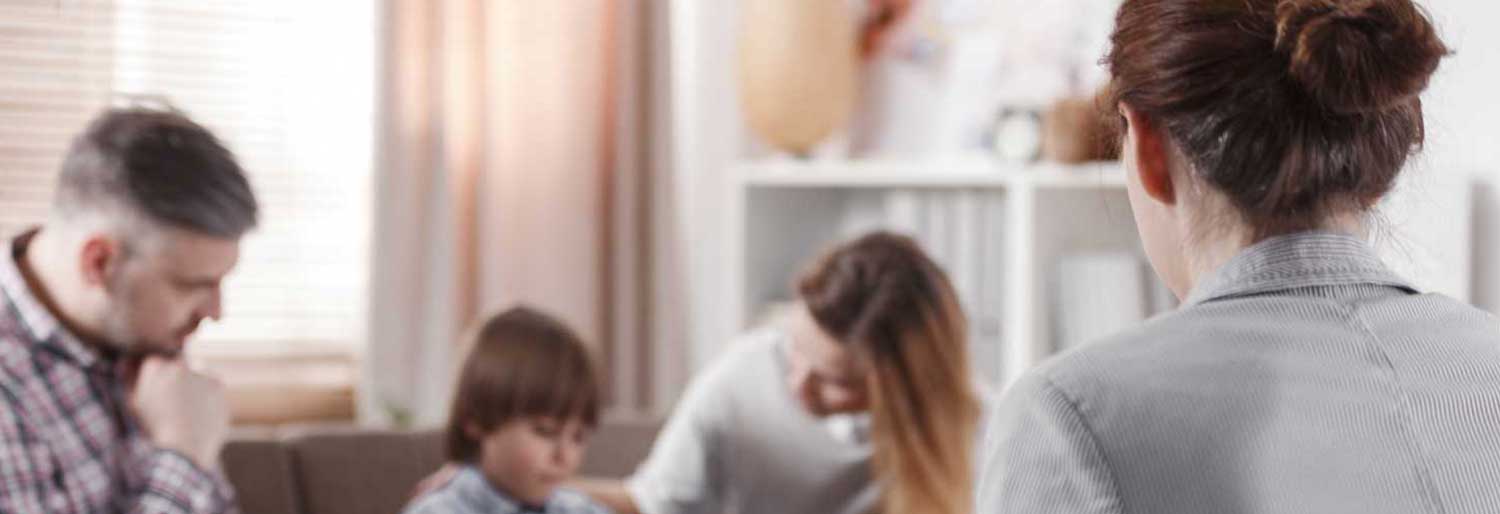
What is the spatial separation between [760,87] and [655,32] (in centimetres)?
28

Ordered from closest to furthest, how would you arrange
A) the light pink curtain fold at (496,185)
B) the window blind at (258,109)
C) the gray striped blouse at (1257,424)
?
the gray striped blouse at (1257,424)
the window blind at (258,109)
the light pink curtain fold at (496,185)

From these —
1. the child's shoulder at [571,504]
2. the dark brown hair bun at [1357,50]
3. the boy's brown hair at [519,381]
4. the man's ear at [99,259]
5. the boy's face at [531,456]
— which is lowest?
Answer: the child's shoulder at [571,504]

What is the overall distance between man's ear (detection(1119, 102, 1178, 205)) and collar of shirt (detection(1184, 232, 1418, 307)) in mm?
59

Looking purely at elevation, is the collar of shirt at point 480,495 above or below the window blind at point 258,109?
below

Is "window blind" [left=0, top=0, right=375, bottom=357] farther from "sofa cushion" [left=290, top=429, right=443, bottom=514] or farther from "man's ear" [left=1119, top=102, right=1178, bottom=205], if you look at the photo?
"man's ear" [left=1119, top=102, right=1178, bottom=205]

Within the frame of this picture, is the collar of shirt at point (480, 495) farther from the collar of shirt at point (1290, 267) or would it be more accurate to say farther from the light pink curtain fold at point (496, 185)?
the collar of shirt at point (1290, 267)

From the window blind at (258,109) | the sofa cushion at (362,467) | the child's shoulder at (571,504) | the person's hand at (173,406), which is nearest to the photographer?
the person's hand at (173,406)

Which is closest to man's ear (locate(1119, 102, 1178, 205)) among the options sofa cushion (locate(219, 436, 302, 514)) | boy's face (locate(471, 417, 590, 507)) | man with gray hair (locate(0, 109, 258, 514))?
man with gray hair (locate(0, 109, 258, 514))

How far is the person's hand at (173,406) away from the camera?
5.19ft

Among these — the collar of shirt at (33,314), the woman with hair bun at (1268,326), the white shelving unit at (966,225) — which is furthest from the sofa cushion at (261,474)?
the woman with hair bun at (1268,326)

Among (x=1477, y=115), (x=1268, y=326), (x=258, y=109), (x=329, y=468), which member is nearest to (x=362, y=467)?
(x=329, y=468)

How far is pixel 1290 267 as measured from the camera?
3.09 ft

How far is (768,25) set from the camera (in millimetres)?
3045

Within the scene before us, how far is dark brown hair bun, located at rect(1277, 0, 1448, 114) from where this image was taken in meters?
0.93
